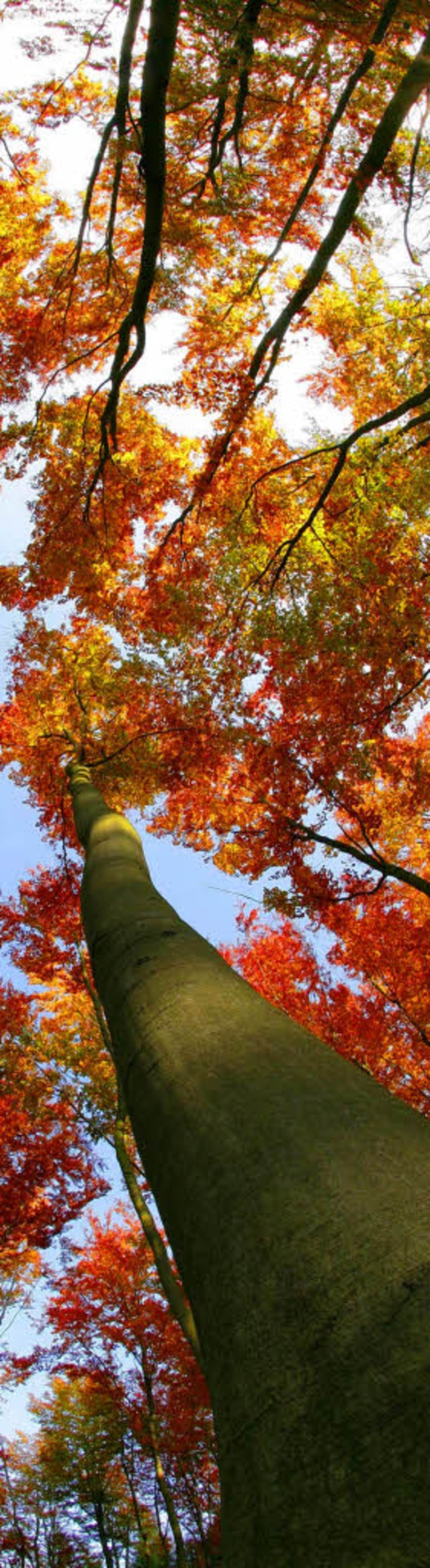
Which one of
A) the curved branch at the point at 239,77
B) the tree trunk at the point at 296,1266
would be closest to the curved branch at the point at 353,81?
the curved branch at the point at 239,77

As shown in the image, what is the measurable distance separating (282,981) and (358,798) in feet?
17.4

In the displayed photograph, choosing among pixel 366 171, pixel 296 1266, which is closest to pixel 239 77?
pixel 366 171

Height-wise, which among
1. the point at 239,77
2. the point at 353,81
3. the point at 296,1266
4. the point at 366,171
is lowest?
the point at 296,1266

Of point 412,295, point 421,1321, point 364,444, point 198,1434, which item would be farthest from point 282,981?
point 421,1321

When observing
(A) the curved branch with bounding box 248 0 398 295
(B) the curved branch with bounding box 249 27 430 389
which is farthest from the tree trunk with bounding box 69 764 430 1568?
(A) the curved branch with bounding box 248 0 398 295

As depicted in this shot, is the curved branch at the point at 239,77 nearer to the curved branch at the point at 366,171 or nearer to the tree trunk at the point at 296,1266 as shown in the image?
the curved branch at the point at 366,171

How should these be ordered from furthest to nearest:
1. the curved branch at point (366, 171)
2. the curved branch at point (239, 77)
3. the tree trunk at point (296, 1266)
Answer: the curved branch at point (239, 77), the curved branch at point (366, 171), the tree trunk at point (296, 1266)

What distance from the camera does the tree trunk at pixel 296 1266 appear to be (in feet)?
2.79

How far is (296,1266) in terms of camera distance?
109 centimetres

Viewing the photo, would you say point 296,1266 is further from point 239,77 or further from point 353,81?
point 239,77

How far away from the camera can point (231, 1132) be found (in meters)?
1.40

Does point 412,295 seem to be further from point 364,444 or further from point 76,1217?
point 76,1217

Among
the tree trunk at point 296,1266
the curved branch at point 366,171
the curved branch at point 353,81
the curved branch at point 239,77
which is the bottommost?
the tree trunk at point 296,1266

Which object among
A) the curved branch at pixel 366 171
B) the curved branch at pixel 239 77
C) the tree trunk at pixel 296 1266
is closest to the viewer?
the tree trunk at pixel 296 1266
